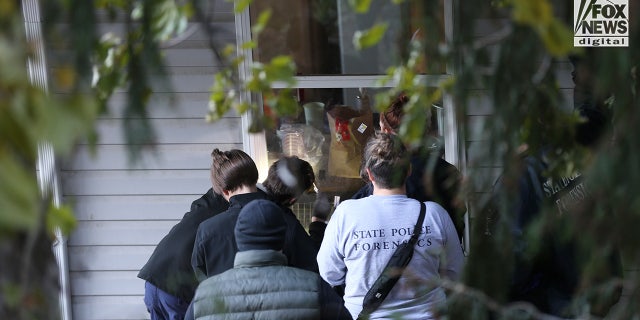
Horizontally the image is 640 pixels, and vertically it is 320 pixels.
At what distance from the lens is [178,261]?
14.8ft

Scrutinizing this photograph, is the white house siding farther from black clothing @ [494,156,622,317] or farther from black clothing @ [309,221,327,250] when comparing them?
black clothing @ [494,156,622,317]

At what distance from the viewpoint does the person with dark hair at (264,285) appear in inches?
138

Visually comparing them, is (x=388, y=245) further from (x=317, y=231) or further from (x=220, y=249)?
(x=317, y=231)

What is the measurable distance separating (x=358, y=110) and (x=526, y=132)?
377cm

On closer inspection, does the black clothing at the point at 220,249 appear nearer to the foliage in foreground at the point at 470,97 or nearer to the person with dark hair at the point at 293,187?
the person with dark hair at the point at 293,187

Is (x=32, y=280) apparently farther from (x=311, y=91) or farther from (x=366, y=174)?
(x=311, y=91)

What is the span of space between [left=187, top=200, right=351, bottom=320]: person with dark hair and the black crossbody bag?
36 centimetres

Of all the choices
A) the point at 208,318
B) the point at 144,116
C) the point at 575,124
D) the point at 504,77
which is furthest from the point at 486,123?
the point at 208,318

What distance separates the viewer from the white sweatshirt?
13.2 feet

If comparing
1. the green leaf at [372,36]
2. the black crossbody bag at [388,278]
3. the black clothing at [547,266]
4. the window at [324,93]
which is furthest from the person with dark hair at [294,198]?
the green leaf at [372,36]

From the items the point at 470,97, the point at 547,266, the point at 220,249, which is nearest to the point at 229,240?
the point at 220,249


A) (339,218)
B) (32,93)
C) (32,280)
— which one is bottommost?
(339,218)

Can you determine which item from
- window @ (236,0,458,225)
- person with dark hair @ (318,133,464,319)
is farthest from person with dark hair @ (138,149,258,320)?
window @ (236,0,458,225)

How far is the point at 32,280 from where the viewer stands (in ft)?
5.30
